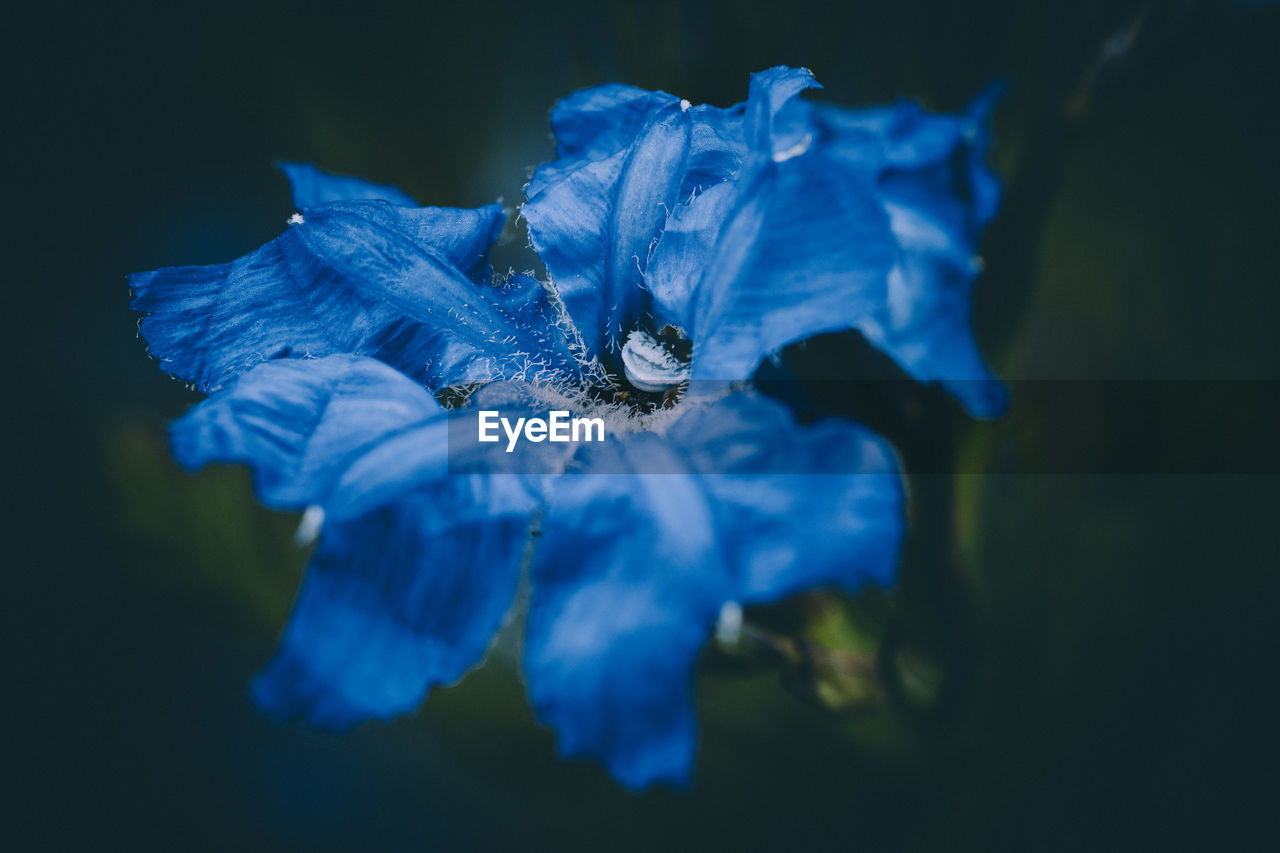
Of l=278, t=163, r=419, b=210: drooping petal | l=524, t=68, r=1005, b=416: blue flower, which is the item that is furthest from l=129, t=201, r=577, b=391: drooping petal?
l=524, t=68, r=1005, b=416: blue flower

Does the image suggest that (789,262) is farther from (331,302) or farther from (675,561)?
(331,302)

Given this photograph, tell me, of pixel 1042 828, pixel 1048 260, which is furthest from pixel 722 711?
pixel 1048 260

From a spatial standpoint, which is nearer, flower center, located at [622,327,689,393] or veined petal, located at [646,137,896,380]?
veined petal, located at [646,137,896,380]

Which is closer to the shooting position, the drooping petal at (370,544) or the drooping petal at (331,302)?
the drooping petal at (370,544)

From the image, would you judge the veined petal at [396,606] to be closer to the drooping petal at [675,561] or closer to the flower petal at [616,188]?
the drooping petal at [675,561]

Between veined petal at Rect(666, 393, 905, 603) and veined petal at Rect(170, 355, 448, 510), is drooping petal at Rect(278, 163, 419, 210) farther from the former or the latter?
→ veined petal at Rect(666, 393, 905, 603)

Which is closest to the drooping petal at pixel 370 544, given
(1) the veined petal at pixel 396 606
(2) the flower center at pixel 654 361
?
(1) the veined petal at pixel 396 606
